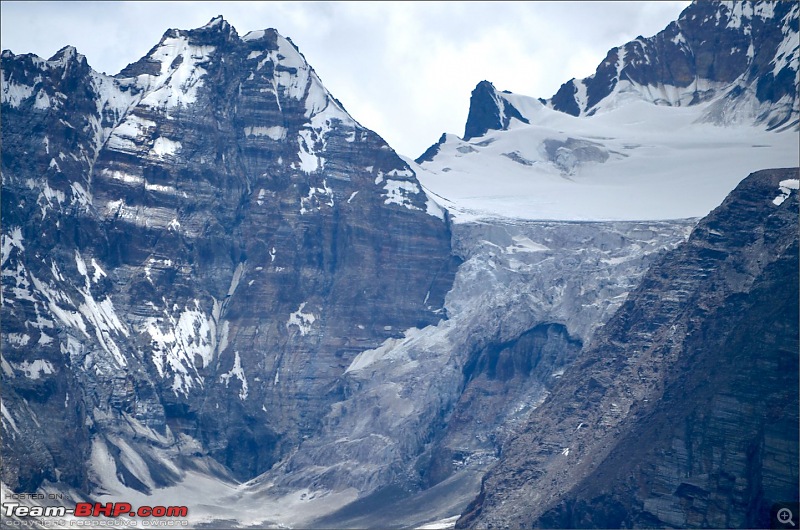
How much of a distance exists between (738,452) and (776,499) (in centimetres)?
856

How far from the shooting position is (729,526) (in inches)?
7623

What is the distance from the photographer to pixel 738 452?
19762cm

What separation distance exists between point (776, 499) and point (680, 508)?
12.0 metres

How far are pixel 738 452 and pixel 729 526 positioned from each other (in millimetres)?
7624

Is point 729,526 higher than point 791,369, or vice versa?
point 791,369

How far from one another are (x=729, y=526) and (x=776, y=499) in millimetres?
5775

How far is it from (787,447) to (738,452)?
7176 millimetres

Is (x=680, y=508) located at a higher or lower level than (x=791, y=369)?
lower

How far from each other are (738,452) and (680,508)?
7.64 metres

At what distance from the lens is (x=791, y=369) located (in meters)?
198

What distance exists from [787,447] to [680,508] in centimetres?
1336

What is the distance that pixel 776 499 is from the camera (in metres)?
190

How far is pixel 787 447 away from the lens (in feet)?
628

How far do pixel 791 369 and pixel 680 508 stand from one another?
1649 centimetres
